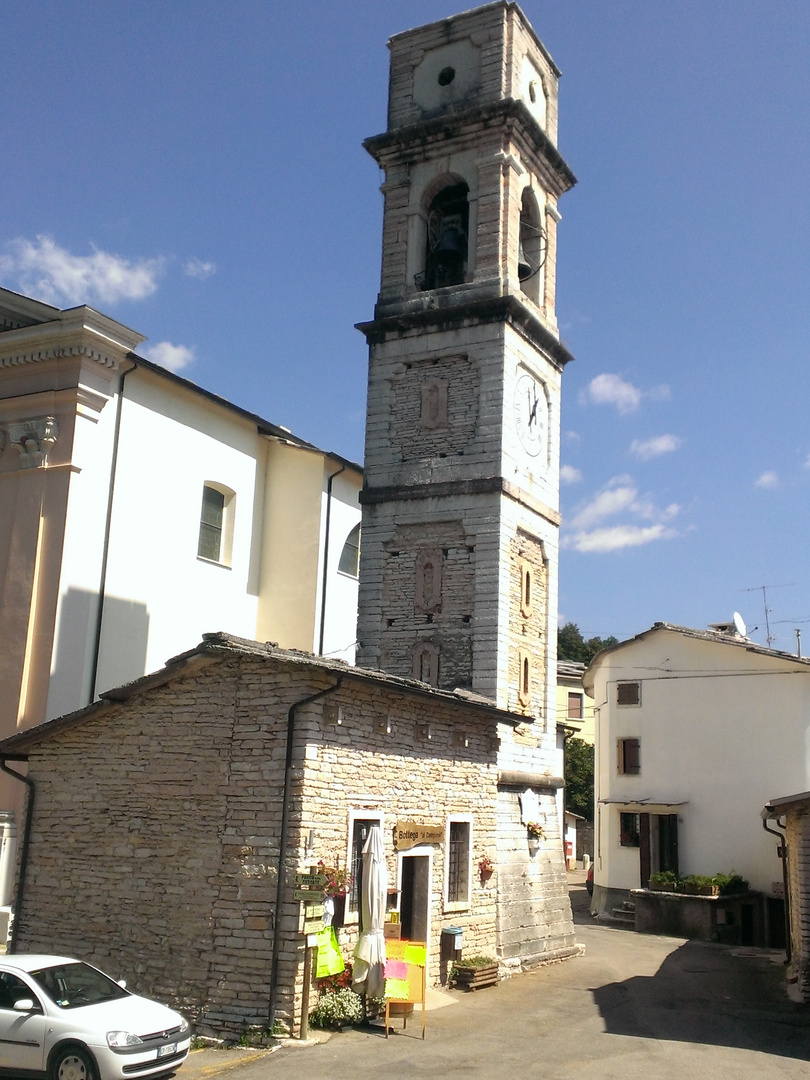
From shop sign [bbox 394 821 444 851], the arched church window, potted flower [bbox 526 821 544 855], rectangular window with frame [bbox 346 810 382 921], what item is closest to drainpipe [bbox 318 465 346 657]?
the arched church window

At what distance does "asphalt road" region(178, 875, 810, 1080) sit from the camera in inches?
451

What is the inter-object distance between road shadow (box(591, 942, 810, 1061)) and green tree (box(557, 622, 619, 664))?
6378 centimetres

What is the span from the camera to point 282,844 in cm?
1262

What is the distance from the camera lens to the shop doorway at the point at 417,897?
15.7m

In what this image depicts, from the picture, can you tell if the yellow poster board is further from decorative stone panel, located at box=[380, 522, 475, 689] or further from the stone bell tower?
decorative stone panel, located at box=[380, 522, 475, 689]

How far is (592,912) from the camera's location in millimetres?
32219

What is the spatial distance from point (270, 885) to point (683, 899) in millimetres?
17857

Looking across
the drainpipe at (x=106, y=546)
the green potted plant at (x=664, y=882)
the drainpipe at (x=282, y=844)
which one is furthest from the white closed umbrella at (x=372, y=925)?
the green potted plant at (x=664, y=882)

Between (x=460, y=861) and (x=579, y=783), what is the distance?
39.7 m

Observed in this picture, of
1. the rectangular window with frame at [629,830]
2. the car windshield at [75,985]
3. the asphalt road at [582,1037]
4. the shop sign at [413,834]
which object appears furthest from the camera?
the rectangular window with frame at [629,830]

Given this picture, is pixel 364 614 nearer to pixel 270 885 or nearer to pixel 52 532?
pixel 52 532

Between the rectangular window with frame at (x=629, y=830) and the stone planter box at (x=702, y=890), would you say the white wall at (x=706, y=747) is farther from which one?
the stone planter box at (x=702, y=890)

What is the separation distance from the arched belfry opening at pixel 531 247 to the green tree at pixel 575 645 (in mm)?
61854

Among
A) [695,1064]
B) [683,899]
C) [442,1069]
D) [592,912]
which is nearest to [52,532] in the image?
[442,1069]
